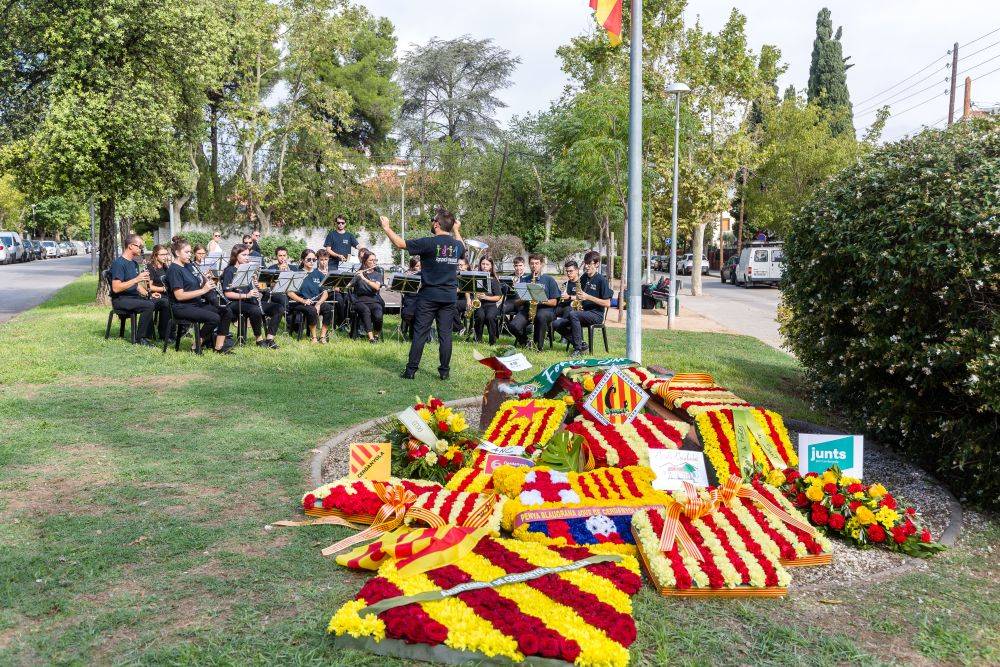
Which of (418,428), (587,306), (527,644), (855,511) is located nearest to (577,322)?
(587,306)

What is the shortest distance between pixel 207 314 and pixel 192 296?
32cm

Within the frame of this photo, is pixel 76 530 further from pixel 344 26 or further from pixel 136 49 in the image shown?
pixel 344 26

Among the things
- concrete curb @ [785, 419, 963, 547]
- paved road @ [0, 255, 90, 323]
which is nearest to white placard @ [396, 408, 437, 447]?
concrete curb @ [785, 419, 963, 547]

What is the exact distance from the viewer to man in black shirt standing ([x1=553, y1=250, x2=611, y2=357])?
40.9 ft

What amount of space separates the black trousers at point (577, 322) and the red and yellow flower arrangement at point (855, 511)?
722 cm

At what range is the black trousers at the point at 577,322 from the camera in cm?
1245

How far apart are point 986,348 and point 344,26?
3693 centimetres

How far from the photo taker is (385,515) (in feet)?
15.5

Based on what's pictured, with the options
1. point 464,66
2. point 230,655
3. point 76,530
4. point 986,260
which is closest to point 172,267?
point 76,530

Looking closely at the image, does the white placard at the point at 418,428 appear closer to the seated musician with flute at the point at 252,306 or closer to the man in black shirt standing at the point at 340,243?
the seated musician with flute at the point at 252,306

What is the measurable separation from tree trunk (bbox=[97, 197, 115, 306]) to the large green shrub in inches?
641

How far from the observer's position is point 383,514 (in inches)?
186

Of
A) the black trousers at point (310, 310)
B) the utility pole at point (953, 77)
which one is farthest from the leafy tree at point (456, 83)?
the black trousers at point (310, 310)

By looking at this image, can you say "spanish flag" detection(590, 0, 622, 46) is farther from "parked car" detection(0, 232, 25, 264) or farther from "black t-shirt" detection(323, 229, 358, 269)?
"parked car" detection(0, 232, 25, 264)
